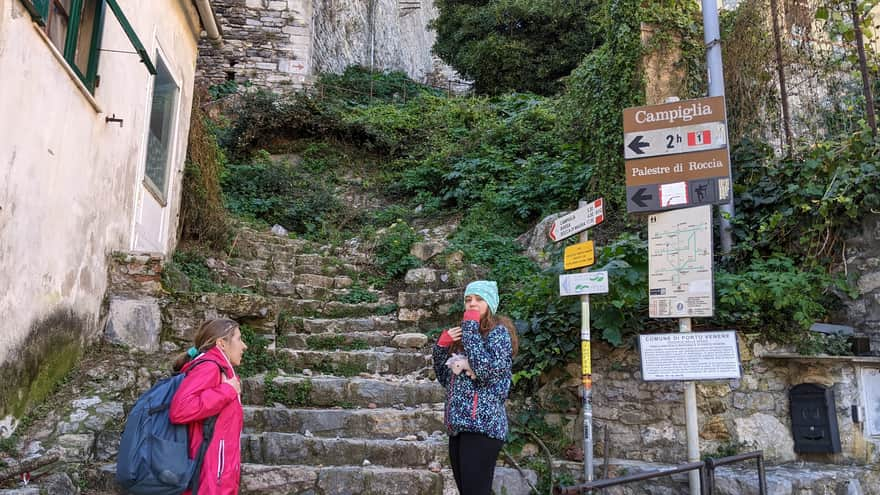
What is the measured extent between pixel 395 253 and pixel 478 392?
5247 millimetres

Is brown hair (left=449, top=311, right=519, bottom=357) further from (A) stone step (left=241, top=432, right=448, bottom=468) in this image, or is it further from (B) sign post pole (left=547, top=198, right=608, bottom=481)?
(A) stone step (left=241, top=432, right=448, bottom=468)

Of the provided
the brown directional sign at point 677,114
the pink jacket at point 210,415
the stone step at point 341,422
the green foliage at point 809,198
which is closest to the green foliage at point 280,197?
the stone step at point 341,422

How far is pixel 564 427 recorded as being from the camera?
461 cm

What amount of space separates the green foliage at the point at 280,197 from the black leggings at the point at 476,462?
7.75 meters

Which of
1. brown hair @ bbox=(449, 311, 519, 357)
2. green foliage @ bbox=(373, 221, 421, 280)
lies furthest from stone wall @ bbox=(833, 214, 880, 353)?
green foliage @ bbox=(373, 221, 421, 280)

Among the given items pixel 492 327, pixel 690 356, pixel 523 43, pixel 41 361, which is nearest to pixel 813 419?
pixel 690 356

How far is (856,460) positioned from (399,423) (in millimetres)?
3136

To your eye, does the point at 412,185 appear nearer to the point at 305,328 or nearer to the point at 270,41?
the point at 305,328

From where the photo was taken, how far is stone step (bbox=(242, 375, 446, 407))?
489cm

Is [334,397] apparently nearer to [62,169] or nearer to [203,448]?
[203,448]

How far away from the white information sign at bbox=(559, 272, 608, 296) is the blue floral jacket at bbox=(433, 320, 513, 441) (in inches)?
39.9

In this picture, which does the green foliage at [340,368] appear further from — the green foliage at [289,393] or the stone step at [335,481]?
the stone step at [335,481]

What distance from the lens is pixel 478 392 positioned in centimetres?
306

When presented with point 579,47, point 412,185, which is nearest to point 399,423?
point 412,185
